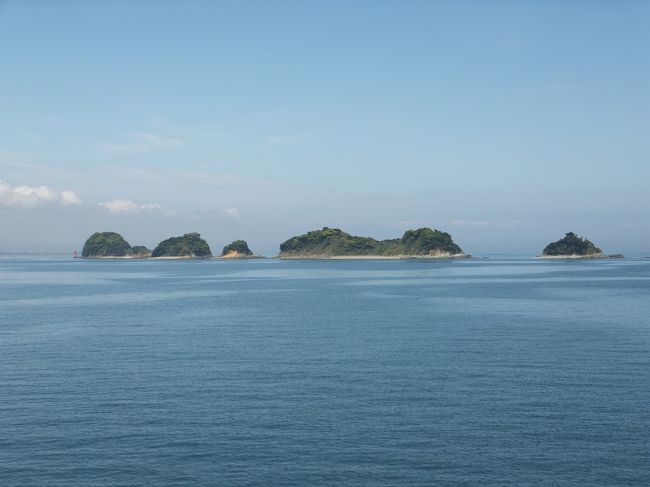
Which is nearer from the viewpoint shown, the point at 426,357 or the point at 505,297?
the point at 426,357

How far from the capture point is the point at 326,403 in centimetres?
3981

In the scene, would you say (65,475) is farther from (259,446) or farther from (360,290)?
(360,290)

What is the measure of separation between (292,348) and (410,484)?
1337 inches

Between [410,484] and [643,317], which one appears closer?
[410,484]

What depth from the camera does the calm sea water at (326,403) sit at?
96.6ft

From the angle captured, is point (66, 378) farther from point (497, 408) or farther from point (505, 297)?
point (505, 297)

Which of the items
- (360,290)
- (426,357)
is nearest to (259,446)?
(426,357)

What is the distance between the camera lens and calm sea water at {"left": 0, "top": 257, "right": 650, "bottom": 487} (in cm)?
2945

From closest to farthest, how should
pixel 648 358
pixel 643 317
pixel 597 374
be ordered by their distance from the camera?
pixel 597 374 < pixel 648 358 < pixel 643 317

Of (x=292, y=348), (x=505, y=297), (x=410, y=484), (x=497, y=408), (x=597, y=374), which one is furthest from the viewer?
(x=505, y=297)

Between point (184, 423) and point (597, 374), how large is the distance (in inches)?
1262

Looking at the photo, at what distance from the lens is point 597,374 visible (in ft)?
155

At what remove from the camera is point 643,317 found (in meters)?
84.1

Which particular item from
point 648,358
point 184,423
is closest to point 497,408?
point 184,423
